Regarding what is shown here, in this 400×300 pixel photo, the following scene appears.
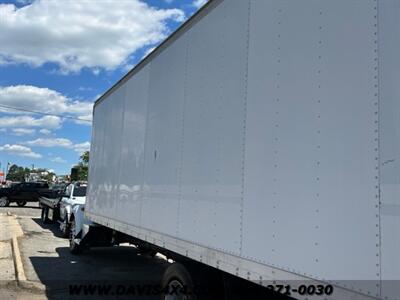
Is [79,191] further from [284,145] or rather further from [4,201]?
[4,201]

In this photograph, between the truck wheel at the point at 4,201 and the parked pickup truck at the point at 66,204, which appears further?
the truck wheel at the point at 4,201

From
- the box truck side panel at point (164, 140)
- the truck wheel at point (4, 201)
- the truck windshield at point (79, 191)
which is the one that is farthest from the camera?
the truck wheel at point (4, 201)

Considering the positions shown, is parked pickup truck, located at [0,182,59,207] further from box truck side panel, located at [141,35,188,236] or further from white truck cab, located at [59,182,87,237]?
box truck side panel, located at [141,35,188,236]

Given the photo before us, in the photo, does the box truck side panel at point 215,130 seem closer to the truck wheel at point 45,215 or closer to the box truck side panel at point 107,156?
the box truck side panel at point 107,156

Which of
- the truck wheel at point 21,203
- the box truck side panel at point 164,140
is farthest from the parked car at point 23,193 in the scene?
the box truck side panel at point 164,140

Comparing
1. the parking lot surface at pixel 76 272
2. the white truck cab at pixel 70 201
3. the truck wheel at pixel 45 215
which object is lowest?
the parking lot surface at pixel 76 272

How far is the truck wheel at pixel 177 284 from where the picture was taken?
191 inches

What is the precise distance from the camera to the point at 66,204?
15.7 meters

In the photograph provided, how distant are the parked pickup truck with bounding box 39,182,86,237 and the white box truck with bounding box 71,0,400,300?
874cm

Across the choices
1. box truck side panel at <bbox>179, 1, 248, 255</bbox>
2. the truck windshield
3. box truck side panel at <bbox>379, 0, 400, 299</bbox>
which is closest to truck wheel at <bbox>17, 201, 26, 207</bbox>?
the truck windshield

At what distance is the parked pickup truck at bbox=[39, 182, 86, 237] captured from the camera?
14641 mm

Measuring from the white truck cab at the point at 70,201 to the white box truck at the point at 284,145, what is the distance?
908 cm

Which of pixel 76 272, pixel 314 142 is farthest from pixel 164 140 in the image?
pixel 76 272

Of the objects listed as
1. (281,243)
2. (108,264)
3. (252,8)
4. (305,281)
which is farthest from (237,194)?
(108,264)
